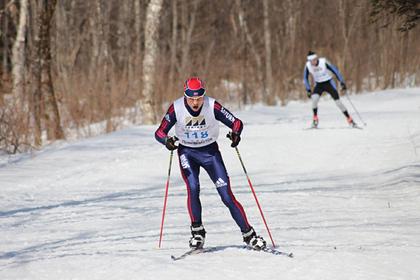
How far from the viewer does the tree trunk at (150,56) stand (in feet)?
58.4

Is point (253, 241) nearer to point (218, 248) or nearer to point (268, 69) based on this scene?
point (218, 248)

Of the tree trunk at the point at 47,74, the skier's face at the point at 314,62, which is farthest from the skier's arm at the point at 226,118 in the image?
the skier's face at the point at 314,62

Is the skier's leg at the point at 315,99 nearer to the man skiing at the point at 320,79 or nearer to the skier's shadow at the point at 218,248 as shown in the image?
the man skiing at the point at 320,79

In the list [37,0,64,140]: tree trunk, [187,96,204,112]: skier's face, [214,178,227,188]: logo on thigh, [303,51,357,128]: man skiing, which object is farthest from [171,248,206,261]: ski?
[303,51,357,128]: man skiing

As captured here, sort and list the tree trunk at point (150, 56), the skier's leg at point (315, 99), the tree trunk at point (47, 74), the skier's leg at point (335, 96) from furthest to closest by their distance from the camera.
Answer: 1. the tree trunk at point (150, 56)
2. the skier's leg at point (315, 99)
3. the skier's leg at point (335, 96)
4. the tree trunk at point (47, 74)

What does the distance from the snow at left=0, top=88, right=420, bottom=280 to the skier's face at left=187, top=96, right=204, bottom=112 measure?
135 cm

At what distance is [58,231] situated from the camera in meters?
7.80

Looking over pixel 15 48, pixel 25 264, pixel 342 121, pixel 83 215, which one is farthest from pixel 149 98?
pixel 25 264

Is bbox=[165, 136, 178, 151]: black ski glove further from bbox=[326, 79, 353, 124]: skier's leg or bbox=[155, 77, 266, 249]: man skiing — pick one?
bbox=[326, 79, 353, 124]: skier's leg

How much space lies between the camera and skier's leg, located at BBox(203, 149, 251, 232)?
650cm

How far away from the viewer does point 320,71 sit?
1689cm

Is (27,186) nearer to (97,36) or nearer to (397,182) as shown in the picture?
(397,182)

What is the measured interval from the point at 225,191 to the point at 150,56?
1177 cm

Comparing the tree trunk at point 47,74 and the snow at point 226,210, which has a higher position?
the tree trunk at point 47,74
